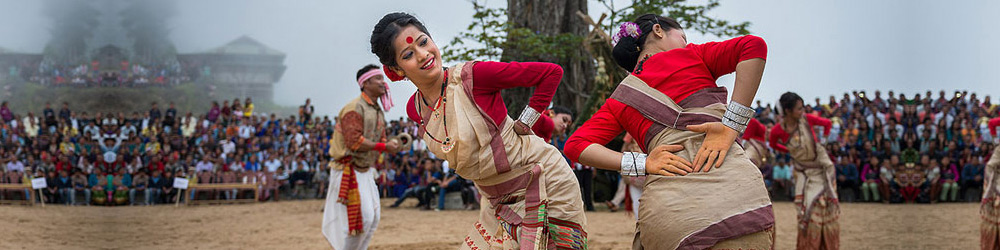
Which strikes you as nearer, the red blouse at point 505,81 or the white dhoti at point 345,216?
the red blouse at point 505,81

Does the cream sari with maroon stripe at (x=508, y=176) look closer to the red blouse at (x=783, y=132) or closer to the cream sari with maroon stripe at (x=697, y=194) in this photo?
the cream sari with maroon stripe at (x=697, y=194)

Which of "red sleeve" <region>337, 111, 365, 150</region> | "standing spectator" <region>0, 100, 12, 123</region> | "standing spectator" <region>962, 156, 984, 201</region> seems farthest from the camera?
"standing spectator" <region>0, 100, 12, 123</region>

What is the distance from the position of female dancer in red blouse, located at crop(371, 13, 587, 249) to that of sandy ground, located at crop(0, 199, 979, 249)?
557 centimetres

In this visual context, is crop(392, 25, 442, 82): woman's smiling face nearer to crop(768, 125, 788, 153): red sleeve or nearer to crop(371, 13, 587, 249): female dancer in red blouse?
crop(371, 13, 587, 249): female dancer in red blouse

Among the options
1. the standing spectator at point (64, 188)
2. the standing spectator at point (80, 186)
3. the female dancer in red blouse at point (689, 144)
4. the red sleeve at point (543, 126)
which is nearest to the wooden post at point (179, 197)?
the standing spectator at point (80, 186)

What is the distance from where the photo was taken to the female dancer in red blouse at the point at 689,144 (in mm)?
2695

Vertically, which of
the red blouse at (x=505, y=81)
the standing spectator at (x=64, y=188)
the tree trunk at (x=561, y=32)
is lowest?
the standing spectator at (x=64, y=188)

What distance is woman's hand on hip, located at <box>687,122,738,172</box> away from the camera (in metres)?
2.73

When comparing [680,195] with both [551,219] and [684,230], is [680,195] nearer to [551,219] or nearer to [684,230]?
[684,230]

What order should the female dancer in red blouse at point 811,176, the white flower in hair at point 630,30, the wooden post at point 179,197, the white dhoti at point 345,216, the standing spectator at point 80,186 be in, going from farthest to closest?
the wooden post at point 179,197 → the standing spectator at point 80,186 → the female dancer in red blouse at point 811,176 → the white dhoti at point 345,216 → the white flower in hair at point 630,30

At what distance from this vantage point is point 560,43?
17.3m

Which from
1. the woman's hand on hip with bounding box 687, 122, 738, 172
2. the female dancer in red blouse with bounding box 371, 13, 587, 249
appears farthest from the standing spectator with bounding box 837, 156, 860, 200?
the woman's hand on hip with bounding box 687, 122, 738, 172

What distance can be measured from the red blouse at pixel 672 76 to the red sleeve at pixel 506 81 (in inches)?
26.5

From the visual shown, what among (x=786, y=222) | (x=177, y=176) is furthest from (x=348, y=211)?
(x=177, y=176)
